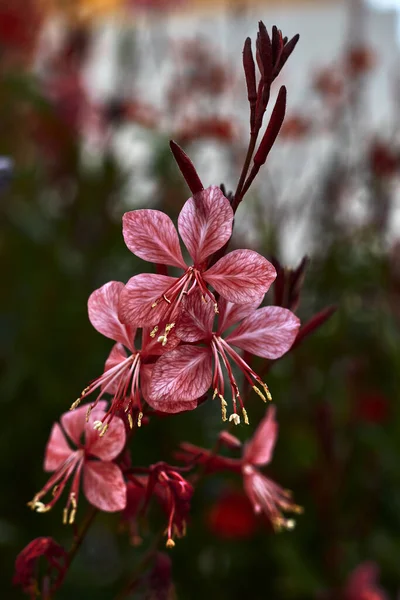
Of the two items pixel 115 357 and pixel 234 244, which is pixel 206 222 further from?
pixel 234 244

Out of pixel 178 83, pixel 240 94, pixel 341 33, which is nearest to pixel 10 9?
pixel 178 83

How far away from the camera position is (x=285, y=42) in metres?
0.25

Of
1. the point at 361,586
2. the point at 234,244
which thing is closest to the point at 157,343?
the point at 361,586

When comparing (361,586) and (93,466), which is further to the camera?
(361,586)

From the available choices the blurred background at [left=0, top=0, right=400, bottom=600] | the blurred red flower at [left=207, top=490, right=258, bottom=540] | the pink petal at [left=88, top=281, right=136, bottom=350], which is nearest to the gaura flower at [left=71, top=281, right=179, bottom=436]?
the pink petal at [left=88, top=281, right=136, bottom=350]

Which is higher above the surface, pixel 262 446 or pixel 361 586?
pixel 262 446

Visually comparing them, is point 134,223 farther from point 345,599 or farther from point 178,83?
point 178,83

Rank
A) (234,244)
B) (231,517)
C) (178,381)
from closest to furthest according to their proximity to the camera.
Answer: (178,381) → (231,517) → (234,244)

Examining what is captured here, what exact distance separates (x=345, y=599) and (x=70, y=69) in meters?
0.85

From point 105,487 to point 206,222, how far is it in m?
0.10

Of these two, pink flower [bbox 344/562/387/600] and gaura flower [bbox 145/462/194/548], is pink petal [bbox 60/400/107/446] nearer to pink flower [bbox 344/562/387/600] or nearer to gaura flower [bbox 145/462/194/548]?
gaura flower [bbox 145/462/194/548]

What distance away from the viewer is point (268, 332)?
0.78ft

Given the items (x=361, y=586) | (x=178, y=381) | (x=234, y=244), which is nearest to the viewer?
(x=178, y=381)

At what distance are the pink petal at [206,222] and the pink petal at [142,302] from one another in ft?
0.05
